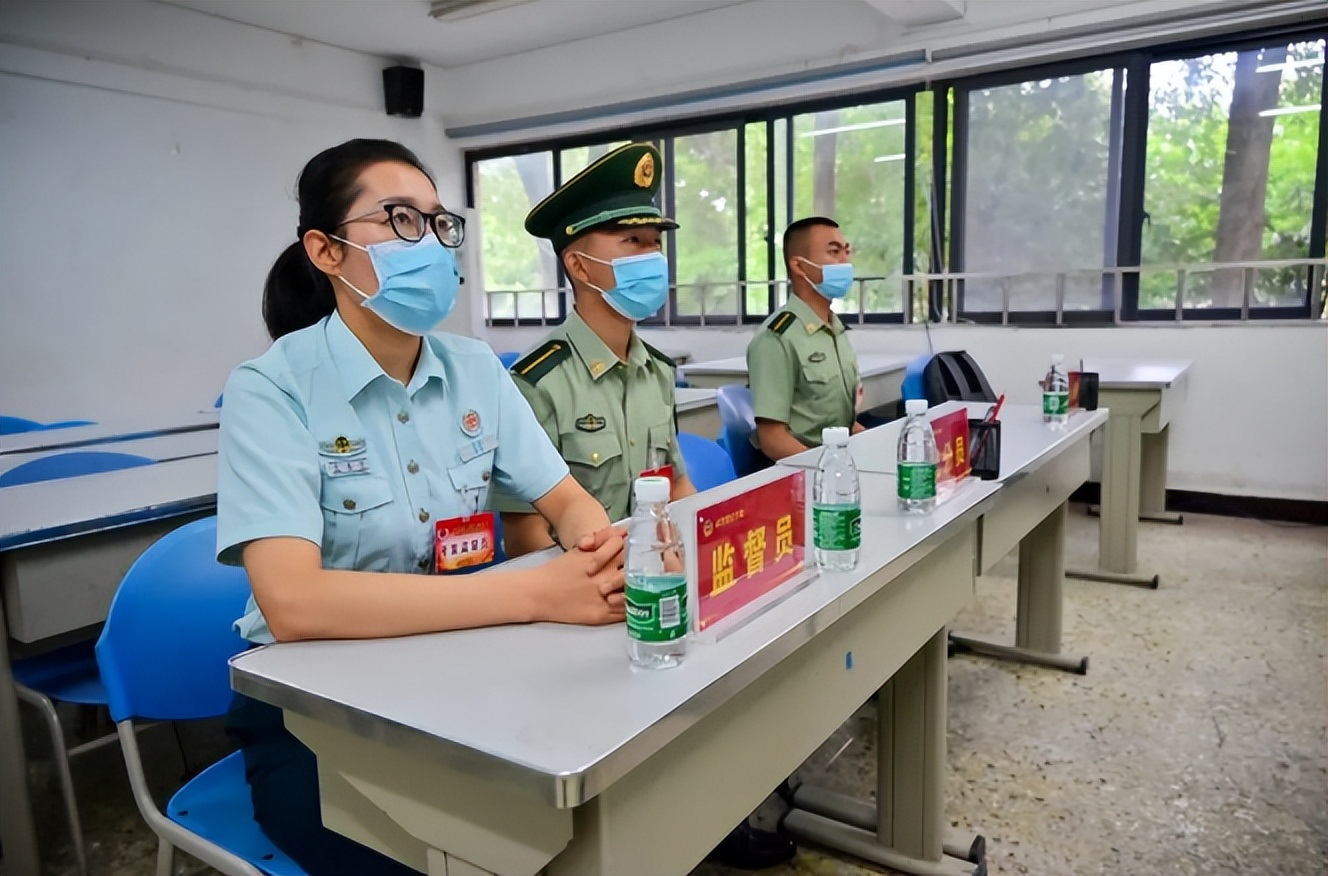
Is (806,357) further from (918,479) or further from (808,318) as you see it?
(918,479)

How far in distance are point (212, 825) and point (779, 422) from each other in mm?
1707

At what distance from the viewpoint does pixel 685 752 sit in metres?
0.81

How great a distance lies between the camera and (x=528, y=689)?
0.80 m

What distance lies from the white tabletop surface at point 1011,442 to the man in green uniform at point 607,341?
13.4 inches

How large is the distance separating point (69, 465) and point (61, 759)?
0.89 metres

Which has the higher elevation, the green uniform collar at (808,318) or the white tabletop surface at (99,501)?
the green uniform collar at (808,318)

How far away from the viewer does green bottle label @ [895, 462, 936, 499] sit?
4.68 feet

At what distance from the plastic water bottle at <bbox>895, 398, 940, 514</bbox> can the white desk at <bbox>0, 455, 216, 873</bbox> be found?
1.36 metres

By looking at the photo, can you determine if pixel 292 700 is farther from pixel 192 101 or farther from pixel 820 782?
pixel 192 101

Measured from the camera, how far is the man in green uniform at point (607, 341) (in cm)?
167

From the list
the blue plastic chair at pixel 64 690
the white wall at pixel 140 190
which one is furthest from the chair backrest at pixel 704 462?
the white wall at pixel 140 190

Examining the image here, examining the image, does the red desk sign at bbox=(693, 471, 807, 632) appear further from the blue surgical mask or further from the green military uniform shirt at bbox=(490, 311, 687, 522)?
the green military uniform shirt at bbox=(490, 311, 687, 522)

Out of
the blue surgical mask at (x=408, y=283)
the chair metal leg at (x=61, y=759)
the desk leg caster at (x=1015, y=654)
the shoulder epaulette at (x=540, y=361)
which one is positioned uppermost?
the blue surgical mask at (x=408, y=283)

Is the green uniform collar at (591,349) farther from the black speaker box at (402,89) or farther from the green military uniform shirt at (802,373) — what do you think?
the black speaker box at (402,89)
